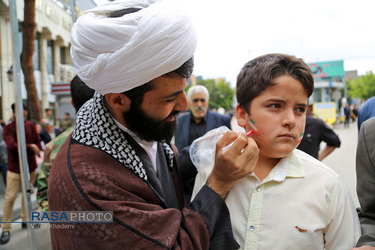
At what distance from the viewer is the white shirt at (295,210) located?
114cm

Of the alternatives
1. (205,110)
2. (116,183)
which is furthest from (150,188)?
(205,110)

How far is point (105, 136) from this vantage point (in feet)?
3.70

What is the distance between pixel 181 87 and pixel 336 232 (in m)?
0.92

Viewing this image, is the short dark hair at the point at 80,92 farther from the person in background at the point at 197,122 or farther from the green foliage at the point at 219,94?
the green foliage at the point at 219,94

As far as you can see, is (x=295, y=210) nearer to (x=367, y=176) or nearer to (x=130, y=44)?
(x=367, y=176)

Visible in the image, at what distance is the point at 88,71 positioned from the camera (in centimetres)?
114

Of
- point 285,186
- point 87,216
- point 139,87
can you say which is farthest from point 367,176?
point 87,216

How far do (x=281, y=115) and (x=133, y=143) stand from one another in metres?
0.69

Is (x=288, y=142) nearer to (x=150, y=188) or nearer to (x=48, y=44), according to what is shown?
(x=150, y=188)

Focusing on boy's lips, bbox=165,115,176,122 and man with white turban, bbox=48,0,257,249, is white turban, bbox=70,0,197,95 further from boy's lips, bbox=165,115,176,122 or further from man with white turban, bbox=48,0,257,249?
boy's lips, bbox=165,115,176,122

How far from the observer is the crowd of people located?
98cm

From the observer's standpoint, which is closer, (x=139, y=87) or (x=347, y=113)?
(x=139, y=87)

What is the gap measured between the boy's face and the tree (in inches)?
110

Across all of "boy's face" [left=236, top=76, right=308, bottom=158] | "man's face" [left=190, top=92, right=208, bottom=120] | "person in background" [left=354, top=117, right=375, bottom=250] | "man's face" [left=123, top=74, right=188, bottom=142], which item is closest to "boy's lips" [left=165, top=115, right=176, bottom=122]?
"man's face" [left=123, top=74, right=188, bottom=142]
